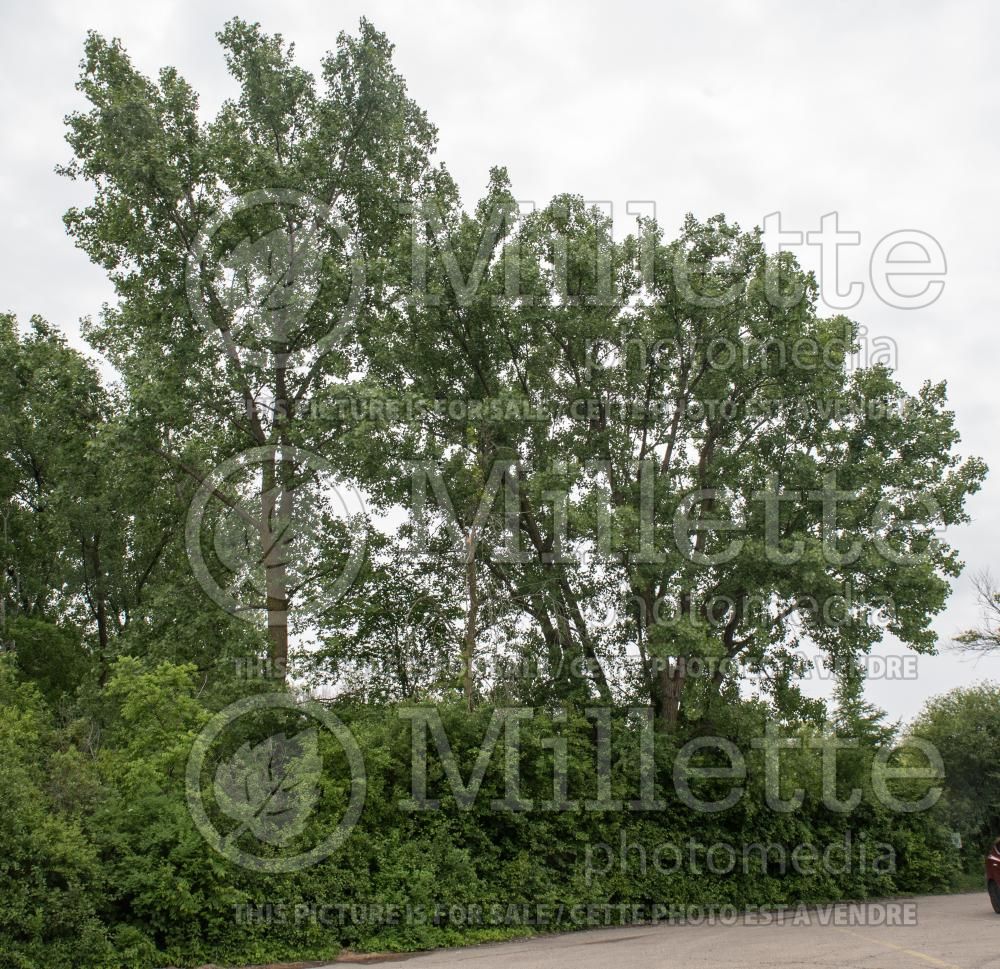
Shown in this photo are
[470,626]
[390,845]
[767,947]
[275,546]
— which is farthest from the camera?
[275,546]

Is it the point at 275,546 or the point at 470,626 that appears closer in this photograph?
the point at 470,626

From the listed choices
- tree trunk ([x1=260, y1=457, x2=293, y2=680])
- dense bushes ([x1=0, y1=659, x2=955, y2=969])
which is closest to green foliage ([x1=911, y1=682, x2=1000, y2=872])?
dense bushes ([x1=0, y1=659, x2=955, y2=969])

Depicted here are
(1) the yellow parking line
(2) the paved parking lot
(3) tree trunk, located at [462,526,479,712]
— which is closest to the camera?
(1) the yellow parking line

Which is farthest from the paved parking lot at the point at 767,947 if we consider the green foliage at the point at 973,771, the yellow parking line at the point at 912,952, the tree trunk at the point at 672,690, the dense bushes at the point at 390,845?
the green foliage at the point at 973,771

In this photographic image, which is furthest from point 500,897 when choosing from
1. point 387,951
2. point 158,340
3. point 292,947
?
point 158,340

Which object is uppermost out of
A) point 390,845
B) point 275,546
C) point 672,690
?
point 275,546

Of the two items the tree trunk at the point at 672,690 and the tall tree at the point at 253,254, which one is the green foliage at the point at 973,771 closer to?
the tree trunk at the point at 672,690

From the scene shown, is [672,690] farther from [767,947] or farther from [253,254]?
[253,254]

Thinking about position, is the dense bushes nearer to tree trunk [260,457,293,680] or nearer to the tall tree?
tree trunk [260,457,293,680]

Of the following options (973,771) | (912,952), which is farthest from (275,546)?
(973,771)

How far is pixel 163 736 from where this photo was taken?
588 inches

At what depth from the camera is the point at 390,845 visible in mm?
16984

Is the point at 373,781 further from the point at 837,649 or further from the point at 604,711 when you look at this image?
the point at 837,649

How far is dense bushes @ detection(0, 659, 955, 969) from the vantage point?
13.2m
